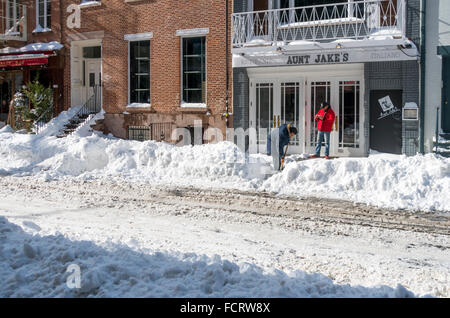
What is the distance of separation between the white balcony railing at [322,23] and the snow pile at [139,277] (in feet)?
36.2

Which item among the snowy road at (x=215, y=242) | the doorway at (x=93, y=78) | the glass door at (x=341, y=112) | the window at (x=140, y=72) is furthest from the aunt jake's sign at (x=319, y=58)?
the doorway at (x=93, y=78)

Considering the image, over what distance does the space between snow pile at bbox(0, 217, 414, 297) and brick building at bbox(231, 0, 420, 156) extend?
10.9 meters

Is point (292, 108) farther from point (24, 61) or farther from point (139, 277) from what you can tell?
point (139, 277)

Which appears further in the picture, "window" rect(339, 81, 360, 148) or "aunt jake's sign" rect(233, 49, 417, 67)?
"window" rect(339, 81, 360, 148)

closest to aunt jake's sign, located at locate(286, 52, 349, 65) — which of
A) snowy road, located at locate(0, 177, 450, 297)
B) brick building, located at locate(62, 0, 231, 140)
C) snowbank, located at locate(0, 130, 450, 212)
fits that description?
brick building, located at locate(62, 0, 231, 140)

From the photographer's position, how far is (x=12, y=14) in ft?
74.2

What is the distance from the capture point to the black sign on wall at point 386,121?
14516 millimetres

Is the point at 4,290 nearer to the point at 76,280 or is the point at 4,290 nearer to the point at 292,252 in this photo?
the point at 76,280

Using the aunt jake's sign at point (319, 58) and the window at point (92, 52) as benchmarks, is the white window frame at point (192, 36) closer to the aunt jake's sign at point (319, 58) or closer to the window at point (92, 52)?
the aunt jake's sign at point (319, 58)

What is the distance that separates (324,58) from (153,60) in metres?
7.09

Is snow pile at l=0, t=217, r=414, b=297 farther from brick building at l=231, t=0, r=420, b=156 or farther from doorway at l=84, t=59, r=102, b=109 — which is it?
doorway at l=84, t=59, r=102, b=109

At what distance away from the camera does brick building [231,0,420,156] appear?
14117 mm

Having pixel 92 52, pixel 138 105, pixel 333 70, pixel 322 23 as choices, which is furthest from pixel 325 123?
pixel 92 52
